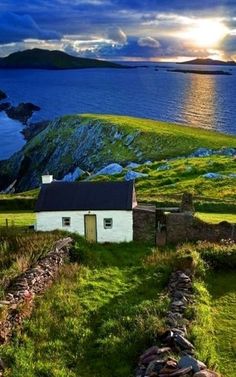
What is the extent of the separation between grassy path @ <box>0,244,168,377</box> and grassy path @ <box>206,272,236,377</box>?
2.38 meters

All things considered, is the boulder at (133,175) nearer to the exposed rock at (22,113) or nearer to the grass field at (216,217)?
the grass field at (216,217)

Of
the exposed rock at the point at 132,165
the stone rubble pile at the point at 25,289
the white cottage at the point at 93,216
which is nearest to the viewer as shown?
the stone rubble pile at the point at 25,289

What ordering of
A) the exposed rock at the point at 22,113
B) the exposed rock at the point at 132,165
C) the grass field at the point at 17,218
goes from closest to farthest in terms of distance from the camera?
the grass field at the point at 17,218 < the exposed rock at the point at 132,165 < the exposed rock at the point at 22,113

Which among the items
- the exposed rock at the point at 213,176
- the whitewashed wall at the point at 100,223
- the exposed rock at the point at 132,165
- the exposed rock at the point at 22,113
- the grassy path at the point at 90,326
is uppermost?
the grassy path at the point at 90,326

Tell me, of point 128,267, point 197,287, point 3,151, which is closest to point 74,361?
point 197,287

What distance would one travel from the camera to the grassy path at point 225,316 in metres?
18.6

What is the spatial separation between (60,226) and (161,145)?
4765cm

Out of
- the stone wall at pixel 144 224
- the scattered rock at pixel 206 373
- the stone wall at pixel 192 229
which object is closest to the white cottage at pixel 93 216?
the stone wall at pixel 144 224

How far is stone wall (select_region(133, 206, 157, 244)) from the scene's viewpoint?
39.9m

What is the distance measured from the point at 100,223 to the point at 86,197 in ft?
7.73

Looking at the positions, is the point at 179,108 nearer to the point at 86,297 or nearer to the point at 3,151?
the point at 3,151

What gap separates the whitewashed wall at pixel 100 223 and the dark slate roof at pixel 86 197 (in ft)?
1.28

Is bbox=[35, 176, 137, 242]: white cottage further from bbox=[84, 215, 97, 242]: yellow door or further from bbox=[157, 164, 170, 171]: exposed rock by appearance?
bbox=[157, 164, 170, 171]: exposed rock

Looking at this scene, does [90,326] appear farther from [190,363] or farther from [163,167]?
[163,167]
